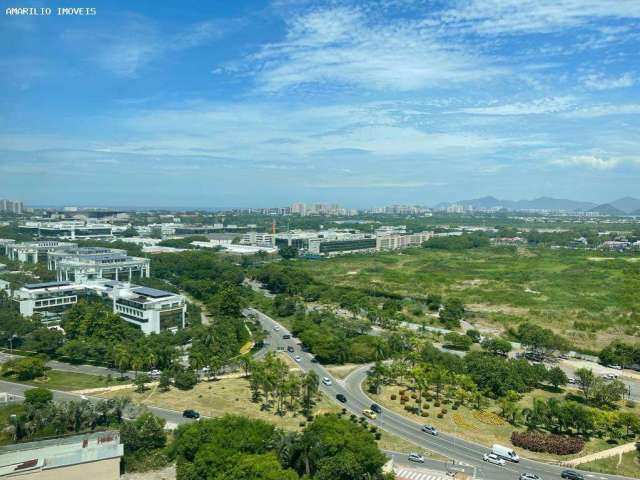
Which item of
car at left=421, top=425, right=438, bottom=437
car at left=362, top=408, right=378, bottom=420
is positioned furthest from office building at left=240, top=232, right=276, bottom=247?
car at left=421, top=425, right=438, bottom=437

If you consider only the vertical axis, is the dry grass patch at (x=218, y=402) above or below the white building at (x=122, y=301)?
below

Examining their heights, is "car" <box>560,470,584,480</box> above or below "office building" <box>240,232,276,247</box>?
below

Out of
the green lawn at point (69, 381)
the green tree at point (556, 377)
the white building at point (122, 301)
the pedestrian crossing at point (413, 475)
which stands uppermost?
the white building at point (122, 301)

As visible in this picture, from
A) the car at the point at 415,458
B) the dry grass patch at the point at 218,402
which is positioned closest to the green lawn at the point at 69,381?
the dry grass patch at the point at 218,402

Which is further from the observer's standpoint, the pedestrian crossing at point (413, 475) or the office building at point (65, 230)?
the office building at point (65, 230)

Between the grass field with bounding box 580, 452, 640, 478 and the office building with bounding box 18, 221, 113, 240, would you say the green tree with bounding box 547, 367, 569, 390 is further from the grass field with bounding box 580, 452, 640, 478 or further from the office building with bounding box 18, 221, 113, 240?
the office building with bounding box 18, 221, 113, 240

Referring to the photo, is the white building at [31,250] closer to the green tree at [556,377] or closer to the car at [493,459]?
the green tree at [556,377]

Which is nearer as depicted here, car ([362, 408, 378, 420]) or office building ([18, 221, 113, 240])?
car ([362, 408, 378, 420])
